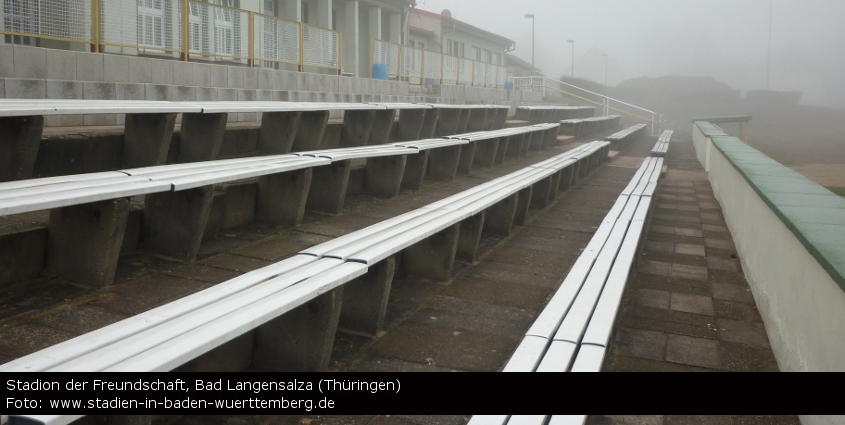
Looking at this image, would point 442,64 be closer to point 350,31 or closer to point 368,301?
point 350,31

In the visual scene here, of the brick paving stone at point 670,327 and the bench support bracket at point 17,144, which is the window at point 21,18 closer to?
the bench support bracket at point 17,144

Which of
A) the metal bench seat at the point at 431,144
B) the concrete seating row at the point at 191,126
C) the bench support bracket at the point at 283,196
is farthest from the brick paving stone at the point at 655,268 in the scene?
the concrete seating row at the point at 191,126

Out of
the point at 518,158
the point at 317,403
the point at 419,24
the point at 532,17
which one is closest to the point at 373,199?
the point at 317,403

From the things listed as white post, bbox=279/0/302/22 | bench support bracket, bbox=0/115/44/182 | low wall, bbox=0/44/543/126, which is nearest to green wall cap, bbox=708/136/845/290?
bench support bracket, bbox=0/115/44/182

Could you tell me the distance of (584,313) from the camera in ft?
9.59

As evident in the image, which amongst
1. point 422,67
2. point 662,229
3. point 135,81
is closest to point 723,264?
point 662,229

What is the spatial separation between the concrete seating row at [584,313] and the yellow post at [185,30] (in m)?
4.39

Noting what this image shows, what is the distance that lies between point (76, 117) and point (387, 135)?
3145 millimetres

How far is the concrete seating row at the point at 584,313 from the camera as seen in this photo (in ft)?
7.93

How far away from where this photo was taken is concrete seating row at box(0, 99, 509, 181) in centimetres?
327

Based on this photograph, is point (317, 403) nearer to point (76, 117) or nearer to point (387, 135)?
point (76, 117)

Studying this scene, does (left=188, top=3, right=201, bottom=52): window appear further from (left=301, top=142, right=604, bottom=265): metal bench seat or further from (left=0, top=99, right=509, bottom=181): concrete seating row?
(left=301, top=142, right=604, bottom=265): metal bench seat

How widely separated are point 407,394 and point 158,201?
1.88 m

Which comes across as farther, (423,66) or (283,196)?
(423,66)
